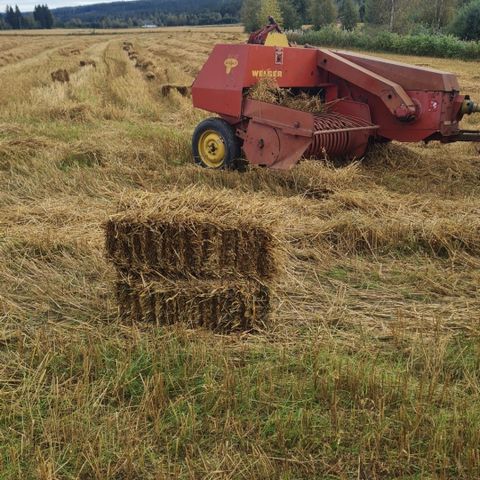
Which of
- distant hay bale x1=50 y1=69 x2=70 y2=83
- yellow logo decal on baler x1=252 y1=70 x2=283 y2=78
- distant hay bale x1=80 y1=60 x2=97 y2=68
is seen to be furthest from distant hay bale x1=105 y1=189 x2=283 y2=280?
distant hay bale x1=80 y1=60 x2=97 y2=68

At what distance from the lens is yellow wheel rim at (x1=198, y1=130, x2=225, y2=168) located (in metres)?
6.75

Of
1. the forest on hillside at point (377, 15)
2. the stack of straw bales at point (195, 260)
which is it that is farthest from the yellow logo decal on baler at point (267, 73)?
the forest on hillside at point (377, 15)

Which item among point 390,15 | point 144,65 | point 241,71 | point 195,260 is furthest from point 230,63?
point 390,15

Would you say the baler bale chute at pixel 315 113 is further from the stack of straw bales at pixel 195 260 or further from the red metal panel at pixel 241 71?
the stack of straw bales at pixel 195 260

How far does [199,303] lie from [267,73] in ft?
13.6

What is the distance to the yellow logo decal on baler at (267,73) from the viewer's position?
6.52 m

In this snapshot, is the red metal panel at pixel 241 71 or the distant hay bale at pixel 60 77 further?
the distant hay bale at pixel 60 77

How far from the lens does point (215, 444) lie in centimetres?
233

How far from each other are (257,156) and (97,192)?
173cm

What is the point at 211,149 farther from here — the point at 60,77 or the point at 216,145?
the point at 60,77

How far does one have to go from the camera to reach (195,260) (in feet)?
10.2

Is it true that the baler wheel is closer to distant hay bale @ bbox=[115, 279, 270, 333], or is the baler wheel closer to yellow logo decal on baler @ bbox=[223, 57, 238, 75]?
yellow logo decal on baler @ bbox=[223, 57, 238, 75]

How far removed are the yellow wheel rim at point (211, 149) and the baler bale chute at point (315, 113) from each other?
12mm

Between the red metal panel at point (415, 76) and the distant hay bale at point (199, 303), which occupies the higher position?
the red metal panel at point (415, 76)
